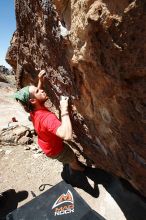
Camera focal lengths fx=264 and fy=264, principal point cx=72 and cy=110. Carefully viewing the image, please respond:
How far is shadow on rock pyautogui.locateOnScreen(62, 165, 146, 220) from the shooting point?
438 cm

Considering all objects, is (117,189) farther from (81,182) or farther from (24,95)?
(24,95)

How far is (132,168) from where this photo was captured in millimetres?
3439

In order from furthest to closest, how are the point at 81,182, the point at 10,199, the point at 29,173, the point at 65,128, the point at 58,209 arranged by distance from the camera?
the point at 29,173
the point at 10,199
the point at 81,182
the point at 58,209
the point at 65,128

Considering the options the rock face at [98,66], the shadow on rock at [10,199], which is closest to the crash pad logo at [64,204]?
the rock face at [98,66]

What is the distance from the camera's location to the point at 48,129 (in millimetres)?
3750

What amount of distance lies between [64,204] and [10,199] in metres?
2.11

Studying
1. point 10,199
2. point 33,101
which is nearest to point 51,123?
point 33,101

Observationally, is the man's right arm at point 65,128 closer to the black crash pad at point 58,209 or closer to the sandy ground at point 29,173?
the black crash pad at point 58,209

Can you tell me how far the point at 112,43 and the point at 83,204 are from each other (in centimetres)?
322

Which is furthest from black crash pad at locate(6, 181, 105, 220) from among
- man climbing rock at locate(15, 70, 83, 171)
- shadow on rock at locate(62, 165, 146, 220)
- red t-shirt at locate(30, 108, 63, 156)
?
red t-shirt at locate(30, 108, 63, 156)

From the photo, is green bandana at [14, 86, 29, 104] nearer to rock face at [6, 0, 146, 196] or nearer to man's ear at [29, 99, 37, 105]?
man's ear at [29, 99, 37, 105]

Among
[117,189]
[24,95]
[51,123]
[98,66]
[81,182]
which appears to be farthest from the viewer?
[81,182]

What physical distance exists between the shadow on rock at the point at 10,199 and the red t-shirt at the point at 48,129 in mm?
2355

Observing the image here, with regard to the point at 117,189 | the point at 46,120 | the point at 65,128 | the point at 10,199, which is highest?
the point at 46,120
